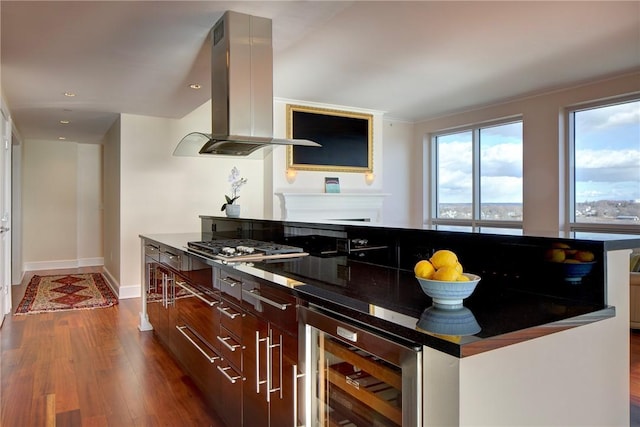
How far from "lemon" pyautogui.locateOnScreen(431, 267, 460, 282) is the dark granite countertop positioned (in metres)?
0.09

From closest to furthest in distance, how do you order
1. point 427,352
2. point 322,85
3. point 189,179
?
point 427,352
point 322,85
point 189,179

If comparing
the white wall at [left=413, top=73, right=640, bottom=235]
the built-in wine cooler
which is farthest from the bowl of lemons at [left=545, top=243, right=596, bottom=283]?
the white wall at [left=413, top=73, right=640, bottom=235]

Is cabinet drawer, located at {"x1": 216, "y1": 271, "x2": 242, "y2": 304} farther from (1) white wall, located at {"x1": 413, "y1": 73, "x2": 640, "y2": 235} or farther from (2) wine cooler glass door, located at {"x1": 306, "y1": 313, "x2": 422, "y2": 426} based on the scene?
(1) white wall, located at {"x1": 413, "y1": 73, "x2": 640, "y2": 235}

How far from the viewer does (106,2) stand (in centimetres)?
249

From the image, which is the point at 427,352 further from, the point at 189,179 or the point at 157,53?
the point at 189,179

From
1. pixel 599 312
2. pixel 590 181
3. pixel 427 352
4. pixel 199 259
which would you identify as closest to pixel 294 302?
pixel 427 352

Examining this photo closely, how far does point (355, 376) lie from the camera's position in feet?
4.40

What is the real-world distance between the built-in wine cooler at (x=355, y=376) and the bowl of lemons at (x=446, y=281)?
0.68 ft

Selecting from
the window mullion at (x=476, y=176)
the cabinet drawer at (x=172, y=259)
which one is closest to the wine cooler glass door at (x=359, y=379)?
the cabinet drawer at (x=172, y=259)

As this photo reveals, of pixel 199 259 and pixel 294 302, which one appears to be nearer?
Answer: pixel 294 302

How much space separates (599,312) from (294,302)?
0.95 meters

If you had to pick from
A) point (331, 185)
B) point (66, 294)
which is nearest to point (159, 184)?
point (66, 294)

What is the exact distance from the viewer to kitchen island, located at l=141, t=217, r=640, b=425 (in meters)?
0.98

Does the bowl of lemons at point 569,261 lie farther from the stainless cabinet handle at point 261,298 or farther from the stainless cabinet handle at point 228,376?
the stainless cabinet handle at point 228,376
